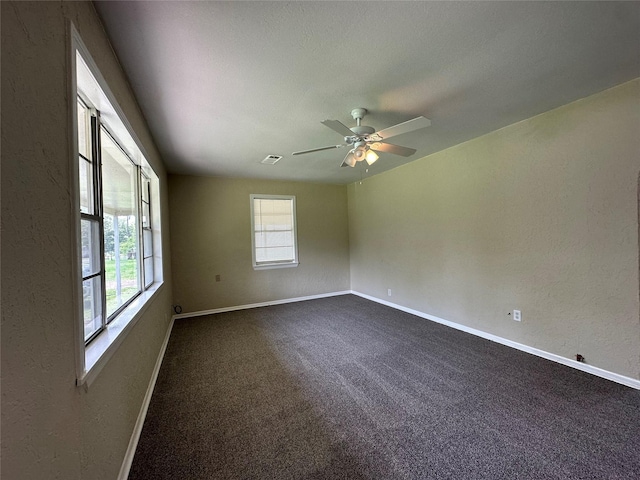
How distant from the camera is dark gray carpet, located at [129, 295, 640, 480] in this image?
60.2 inches

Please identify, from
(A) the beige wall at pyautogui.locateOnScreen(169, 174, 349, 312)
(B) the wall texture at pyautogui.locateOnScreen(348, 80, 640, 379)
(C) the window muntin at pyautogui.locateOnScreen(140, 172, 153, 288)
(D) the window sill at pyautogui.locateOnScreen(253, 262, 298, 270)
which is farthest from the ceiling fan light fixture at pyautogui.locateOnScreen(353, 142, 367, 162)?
(D) the window sill at pyautogui.locateOnScreen(253, 262, 298, 270)

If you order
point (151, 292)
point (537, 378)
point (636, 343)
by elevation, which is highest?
point (151, 292)

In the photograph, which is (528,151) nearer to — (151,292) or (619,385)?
(619,385)

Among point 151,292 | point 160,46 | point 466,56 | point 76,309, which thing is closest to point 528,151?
point 466,56

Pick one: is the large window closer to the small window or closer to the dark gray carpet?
the dark gray carpet

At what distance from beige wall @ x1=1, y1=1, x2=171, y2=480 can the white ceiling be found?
1.78 ft

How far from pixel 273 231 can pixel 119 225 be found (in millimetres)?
3218

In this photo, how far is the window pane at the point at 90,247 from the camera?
1.43 m

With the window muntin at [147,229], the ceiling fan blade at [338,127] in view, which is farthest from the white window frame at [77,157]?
the ceiling fan blade at [338,127]

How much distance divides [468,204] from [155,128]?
3657 millimetres

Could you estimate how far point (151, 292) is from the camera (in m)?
2.73

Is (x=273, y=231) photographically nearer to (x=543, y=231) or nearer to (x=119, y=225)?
(x=119, y=225)

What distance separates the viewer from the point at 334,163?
4121 millimetres

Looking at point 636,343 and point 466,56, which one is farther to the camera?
point 636,343
